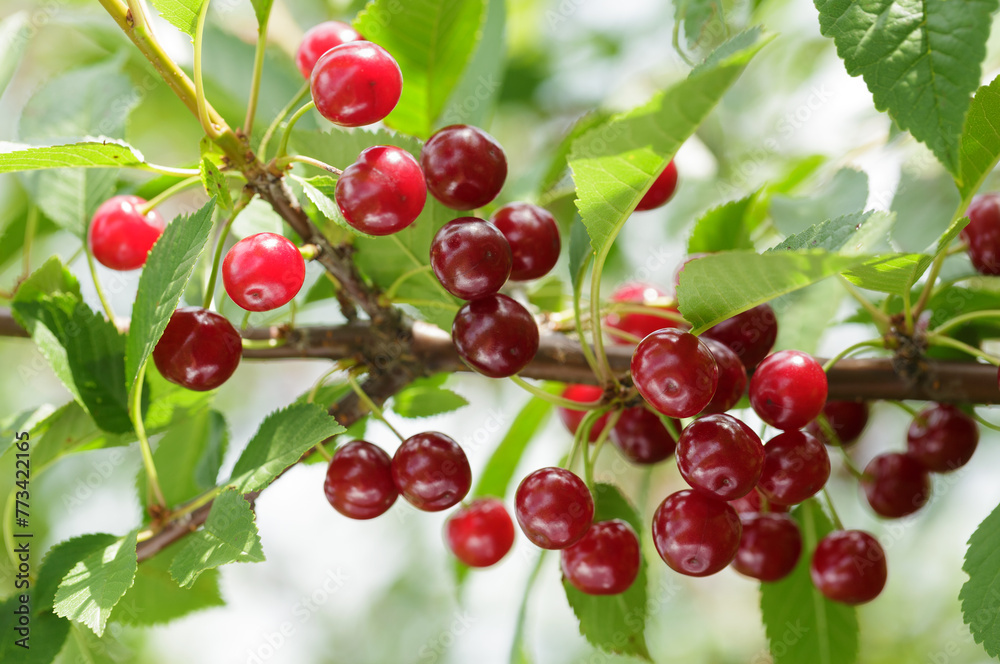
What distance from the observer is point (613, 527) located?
1.06 m

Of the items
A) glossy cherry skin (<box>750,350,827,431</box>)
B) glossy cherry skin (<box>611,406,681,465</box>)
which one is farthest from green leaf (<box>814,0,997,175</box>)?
glossy cherry skin (<box>611,406,681,465</box>)

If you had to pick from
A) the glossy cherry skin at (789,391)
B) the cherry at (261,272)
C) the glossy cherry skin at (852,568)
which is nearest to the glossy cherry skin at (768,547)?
the glossy cherry skin at (852,568)

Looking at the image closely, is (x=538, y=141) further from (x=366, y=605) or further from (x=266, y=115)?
(x=366, y=605)

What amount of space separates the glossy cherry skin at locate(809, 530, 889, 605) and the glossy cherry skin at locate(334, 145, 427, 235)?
2.78ft

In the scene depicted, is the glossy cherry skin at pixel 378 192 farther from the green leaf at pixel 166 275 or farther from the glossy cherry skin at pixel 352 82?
the green leaf at pixel 166 275

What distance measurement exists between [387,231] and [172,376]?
354 millimetres

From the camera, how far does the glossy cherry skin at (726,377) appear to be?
0.95m

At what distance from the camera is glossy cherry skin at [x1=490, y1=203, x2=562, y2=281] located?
106 centimetres

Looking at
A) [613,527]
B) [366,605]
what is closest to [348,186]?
[613,527]

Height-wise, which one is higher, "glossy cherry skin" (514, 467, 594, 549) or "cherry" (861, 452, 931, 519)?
"glossy cherry skin" (514, 467, 594, 549)

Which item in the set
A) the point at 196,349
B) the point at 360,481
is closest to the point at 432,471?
the point at 360,481

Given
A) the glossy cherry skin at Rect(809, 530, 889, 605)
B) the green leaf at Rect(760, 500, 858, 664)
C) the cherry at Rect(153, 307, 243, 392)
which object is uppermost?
the cherry at Rect(153, 307, 243, 392)

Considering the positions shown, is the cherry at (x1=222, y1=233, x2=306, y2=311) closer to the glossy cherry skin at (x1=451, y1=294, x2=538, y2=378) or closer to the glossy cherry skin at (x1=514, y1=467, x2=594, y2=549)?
the glossy cherry skin at (x1=451, y1=294, x2=538, y2=378)

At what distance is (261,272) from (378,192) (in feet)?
0.53
